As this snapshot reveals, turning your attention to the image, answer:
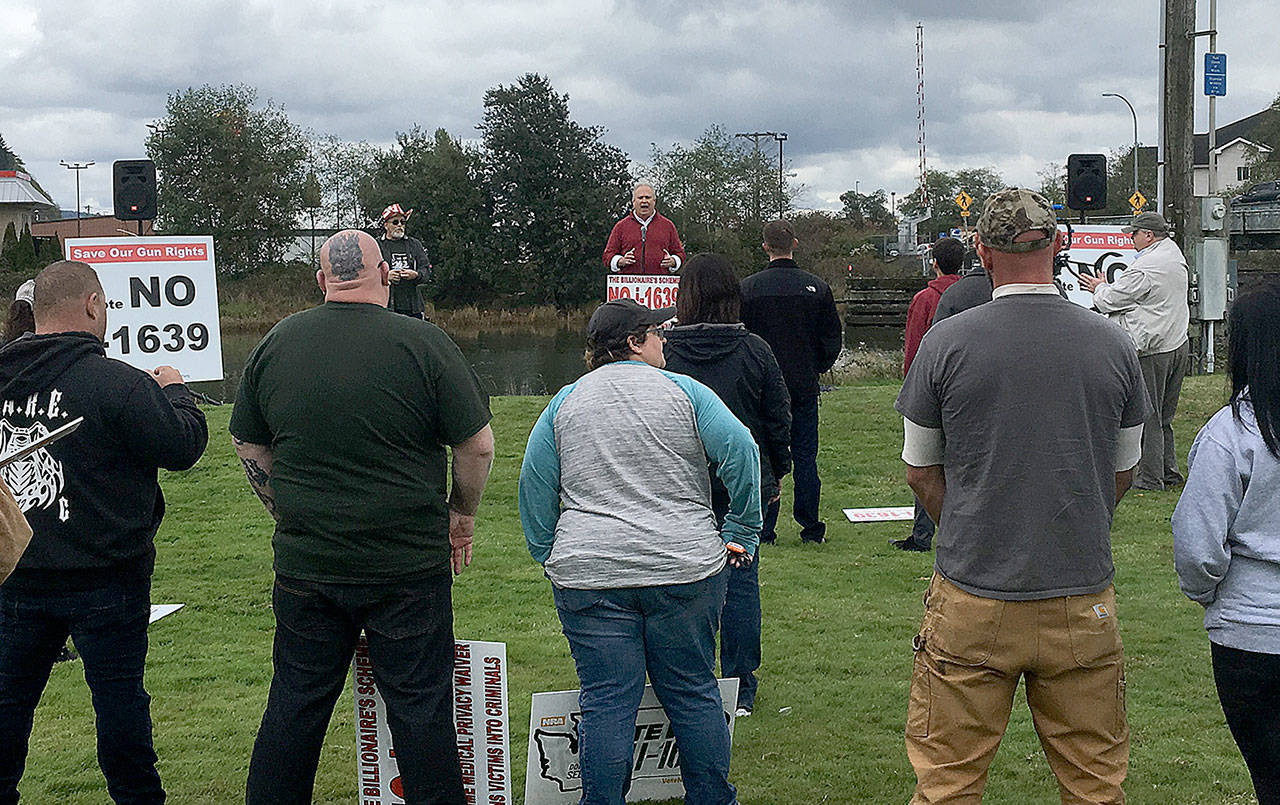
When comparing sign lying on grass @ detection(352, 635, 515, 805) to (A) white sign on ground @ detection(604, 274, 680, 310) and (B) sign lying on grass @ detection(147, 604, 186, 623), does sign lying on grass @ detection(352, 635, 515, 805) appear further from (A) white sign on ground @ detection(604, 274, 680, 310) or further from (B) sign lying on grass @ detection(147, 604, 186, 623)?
(A) white sign on ground @ detection(604, 274, 680, 310)

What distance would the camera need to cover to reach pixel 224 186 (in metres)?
50.6

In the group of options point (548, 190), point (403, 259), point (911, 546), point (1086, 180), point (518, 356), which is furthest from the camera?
point (548, 190)

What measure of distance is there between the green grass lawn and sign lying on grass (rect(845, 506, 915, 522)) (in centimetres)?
12

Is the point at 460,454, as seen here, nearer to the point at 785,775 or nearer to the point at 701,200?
the point at 785,775

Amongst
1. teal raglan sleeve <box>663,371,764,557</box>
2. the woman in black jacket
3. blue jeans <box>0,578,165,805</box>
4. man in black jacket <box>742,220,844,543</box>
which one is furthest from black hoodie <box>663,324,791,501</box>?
man in black jacket <box>742,220,844,543</box>

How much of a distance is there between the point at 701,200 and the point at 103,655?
5271 cm

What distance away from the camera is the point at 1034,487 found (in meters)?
3.12

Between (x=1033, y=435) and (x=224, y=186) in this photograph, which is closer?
(x=1033, y=435)

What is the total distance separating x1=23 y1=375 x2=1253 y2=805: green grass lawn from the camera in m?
4.50

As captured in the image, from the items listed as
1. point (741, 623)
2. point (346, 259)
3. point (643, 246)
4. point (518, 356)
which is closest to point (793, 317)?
point (643, 246)

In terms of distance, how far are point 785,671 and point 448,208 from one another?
4658 centimetres

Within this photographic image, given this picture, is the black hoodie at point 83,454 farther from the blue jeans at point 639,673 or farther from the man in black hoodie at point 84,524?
the blue jeans at point 639,673

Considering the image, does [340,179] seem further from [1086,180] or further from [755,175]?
[1086,180]

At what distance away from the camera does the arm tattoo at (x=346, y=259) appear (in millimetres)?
3633
